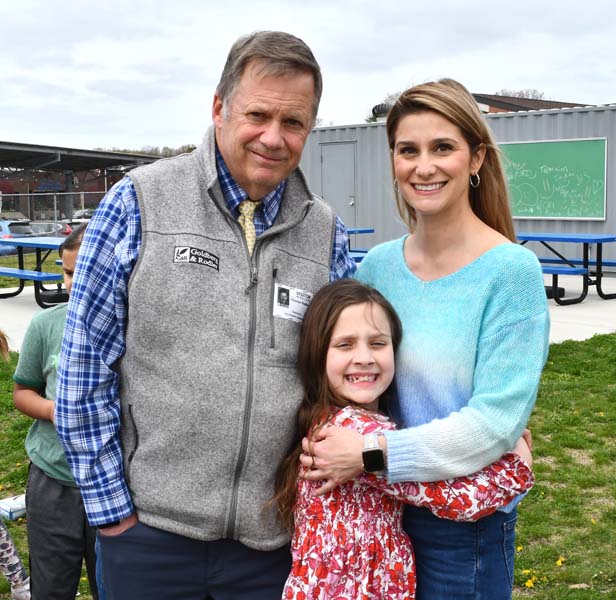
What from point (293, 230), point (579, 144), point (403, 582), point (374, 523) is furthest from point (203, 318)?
point (579, 144)

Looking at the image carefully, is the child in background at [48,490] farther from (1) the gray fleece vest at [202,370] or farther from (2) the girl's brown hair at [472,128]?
(2) the girl's brown hair at [472,128]

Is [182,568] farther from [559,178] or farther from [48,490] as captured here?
[559,178]

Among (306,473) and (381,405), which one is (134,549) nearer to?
(306,473)

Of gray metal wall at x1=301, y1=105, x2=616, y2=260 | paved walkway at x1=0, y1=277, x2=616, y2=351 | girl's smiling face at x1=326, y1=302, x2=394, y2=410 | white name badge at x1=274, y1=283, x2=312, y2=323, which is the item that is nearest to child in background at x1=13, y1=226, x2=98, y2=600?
white name badge at x1=274, y1=283, x2=312, y2=323

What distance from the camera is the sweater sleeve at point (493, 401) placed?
1.88 metres

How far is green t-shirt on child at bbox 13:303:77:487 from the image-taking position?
3033 millimetres

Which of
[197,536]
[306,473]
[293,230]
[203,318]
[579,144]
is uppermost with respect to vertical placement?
[579,144]

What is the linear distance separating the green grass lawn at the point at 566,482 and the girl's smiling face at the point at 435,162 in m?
2.48

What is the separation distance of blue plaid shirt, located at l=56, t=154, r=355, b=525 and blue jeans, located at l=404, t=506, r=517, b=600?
0.76 meters

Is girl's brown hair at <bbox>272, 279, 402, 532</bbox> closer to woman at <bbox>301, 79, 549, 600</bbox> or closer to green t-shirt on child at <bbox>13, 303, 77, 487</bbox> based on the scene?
woman at <bbox>301, 79, 549, 600</bbox>

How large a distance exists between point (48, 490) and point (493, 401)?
1.88 m

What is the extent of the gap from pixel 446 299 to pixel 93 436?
950mm

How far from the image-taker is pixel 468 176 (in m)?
2.12

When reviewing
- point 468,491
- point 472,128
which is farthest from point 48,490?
point 472,128
